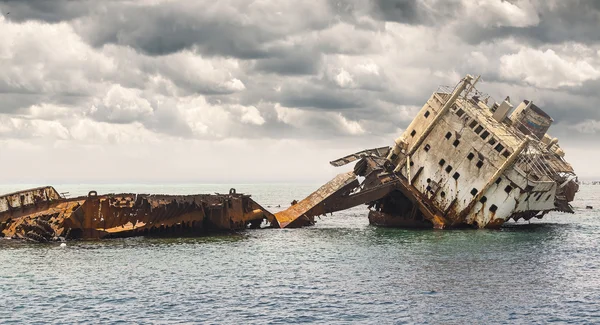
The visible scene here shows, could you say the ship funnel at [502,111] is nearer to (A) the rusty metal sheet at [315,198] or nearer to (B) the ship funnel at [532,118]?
(B) the ship funnel at [532,118]

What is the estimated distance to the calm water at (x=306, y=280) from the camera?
24.2 meters

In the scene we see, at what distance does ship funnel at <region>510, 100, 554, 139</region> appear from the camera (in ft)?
173

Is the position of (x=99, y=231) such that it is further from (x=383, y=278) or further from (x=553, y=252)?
(x=553, y=252)

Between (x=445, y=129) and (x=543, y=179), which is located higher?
(x=445, y=129)

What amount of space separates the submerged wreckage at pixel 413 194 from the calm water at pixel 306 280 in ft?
4.97

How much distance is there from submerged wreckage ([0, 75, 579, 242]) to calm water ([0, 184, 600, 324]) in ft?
4.97

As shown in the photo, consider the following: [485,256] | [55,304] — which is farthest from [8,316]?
[485,256]

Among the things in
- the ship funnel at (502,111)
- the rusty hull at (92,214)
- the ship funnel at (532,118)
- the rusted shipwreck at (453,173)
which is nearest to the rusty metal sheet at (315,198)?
the rusted shipwreck at (453,173)

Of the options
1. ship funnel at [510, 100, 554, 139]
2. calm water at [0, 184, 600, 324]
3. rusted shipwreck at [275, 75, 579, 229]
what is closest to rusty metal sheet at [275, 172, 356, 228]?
rusted shipwreck at [275, 75, 579, 229]

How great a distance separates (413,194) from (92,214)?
2067cm

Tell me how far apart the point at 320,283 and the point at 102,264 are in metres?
Answer: 11.1

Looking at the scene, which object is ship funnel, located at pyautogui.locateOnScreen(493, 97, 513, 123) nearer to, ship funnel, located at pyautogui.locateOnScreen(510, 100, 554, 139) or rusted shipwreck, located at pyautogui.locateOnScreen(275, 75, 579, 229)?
rusted shipwreck, located at pyautogui.locateOnScreen(275, 75, 579, 229)

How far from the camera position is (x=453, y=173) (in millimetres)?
44031

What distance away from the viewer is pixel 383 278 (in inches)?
1203
